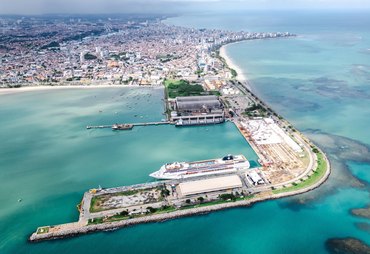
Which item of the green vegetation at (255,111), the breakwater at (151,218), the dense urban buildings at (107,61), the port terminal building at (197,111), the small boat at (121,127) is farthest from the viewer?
the dense urban buildings at (107,61)

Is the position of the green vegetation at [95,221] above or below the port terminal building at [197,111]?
below

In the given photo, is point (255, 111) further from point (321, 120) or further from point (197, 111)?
point (321, 120)

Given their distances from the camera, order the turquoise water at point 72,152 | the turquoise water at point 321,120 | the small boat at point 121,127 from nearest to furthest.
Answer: the turquoise water at point 321,120, the turquoise water at point 72,152, the small boat at point 121,127

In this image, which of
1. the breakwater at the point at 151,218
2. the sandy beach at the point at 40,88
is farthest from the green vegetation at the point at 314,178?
the sandy beach at the point at 40,88

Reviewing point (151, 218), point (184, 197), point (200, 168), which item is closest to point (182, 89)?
point (200, 168)

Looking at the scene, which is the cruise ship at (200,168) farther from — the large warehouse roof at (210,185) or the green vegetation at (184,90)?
the green vegetation at (184,90)

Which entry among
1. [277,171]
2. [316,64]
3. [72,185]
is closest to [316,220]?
[277,171]

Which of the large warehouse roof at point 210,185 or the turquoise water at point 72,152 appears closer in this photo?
the turquoise water at point 72,152
